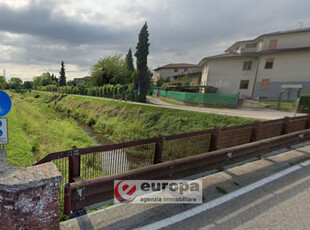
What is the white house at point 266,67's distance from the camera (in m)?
22.4

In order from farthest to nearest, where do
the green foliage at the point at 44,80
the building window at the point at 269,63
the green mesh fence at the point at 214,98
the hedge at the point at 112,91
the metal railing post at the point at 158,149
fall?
the green foliage at the point at 44,80, the hedge at the point at 112,91, the building window at the point at 269,63, the green mesh fence at the point at 214,98, the metal railing post at the point at 158,149

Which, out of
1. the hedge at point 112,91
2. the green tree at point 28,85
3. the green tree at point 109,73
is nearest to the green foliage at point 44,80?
the green tree at point 28,85

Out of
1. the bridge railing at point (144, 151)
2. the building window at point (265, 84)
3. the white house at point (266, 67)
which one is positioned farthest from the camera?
the building window at point (265, 84)

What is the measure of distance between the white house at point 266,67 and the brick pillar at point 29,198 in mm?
27475

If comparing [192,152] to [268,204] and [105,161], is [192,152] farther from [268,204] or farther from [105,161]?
[105,161]

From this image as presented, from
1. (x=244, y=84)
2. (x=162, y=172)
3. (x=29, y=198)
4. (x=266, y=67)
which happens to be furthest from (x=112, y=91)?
(x=29, y=198)

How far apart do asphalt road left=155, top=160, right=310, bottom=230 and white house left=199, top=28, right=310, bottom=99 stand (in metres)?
24.1

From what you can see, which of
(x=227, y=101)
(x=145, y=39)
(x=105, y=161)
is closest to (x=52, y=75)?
(x=145, y=39)

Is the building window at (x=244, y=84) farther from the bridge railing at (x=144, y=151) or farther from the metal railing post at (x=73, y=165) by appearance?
the metal railing post at (x=73, y=165)

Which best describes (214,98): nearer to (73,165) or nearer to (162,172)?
(162,172)

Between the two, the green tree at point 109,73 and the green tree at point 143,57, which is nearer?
the green tree at point 143,57

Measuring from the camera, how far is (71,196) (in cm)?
205

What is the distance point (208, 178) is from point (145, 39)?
29.1 m

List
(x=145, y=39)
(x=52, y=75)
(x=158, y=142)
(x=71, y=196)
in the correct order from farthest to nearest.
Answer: (x=52, y=75) → (x=145, y=39) → (x=158, y=142) → (x=71, y=196)
